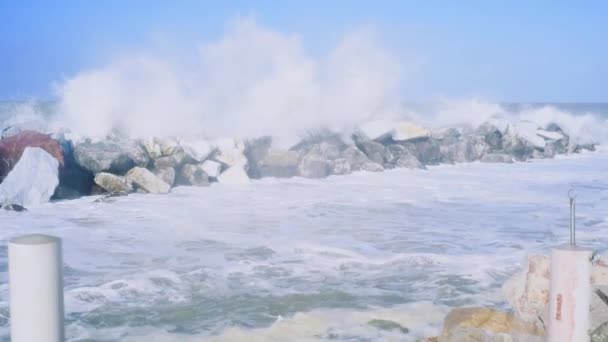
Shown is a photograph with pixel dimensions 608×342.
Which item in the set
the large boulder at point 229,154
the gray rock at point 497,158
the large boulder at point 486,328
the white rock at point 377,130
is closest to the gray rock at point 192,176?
the large boulder at point 229,154

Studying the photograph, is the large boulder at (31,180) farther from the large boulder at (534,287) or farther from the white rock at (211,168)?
the large boulder at (534,287)

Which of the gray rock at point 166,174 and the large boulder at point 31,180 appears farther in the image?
the gray rock at point 166,174

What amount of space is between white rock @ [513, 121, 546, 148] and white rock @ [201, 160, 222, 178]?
10880 mm

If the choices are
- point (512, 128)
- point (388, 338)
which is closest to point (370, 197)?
point (388, 338)

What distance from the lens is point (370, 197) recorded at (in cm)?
1088

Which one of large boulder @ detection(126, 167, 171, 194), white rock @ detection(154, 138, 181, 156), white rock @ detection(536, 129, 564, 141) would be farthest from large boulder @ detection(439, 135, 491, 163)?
large boulder @ detection(126, 167, 171, 194)

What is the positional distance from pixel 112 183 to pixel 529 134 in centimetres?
1422

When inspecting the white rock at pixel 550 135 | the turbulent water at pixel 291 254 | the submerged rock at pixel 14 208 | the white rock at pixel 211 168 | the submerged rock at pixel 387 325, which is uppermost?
the white rock at pixel 550 135

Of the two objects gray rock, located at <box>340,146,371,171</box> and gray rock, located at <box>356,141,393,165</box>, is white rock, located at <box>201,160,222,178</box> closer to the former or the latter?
gray rock, located at <box>340,146,371,171</box>

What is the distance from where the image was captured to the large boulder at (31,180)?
970 cm

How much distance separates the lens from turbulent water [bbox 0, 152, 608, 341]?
4543 mm

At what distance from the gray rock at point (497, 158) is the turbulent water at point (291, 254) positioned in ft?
21.2

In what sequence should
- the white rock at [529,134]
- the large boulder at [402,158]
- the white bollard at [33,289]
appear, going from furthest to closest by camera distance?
the white rock at [529,134], the large boulder at [402,158], the white bollard at [33,289]

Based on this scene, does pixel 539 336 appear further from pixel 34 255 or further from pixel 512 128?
pixel 512 128
